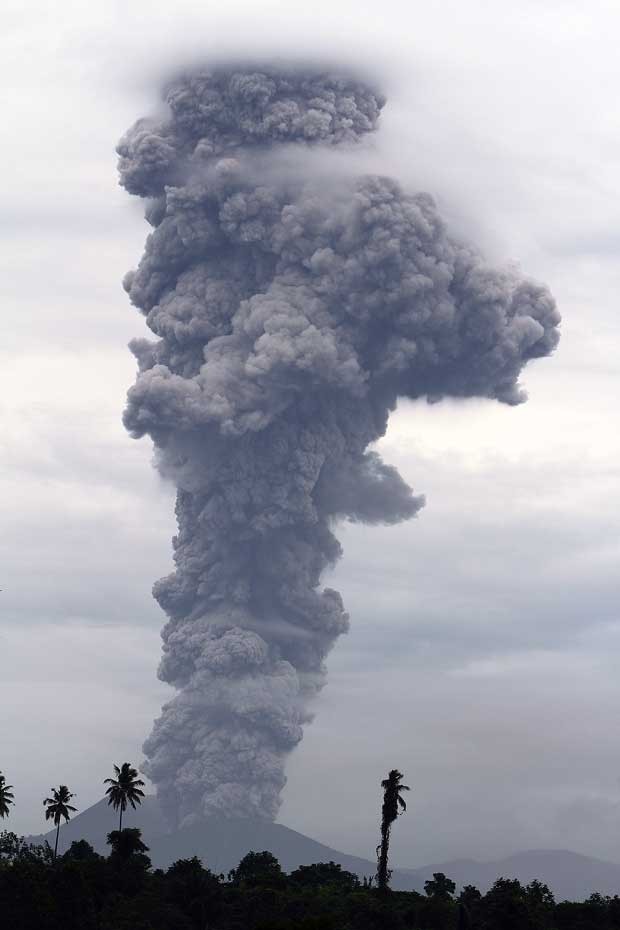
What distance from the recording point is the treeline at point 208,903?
133375 millimetres

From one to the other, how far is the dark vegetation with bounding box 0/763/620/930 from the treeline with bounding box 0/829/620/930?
Answer: 7cm

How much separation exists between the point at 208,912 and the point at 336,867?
54414mm

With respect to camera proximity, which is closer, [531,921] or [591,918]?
[531,921]

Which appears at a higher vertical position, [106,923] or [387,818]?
[387,818]

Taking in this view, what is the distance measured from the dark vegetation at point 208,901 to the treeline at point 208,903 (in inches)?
2.9

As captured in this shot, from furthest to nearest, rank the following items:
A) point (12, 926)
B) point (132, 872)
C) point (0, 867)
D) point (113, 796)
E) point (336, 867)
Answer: point (336, 867)
point (113, 796)
point (132, 872)
point (0, 867)
point (12, 926)

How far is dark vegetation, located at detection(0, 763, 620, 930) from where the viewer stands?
13362 cm

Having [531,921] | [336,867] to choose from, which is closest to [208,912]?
[531,921]

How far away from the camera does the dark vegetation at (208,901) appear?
13362cm

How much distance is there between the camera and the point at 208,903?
466ft

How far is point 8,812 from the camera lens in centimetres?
15962

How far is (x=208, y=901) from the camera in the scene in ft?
466

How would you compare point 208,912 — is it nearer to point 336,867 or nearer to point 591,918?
point 591,918

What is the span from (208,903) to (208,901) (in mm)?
170
